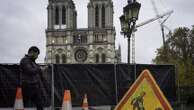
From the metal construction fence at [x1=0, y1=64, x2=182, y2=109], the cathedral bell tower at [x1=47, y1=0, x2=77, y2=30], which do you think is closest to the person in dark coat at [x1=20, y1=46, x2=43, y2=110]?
→ the metal construction fence at [x1=0, y1=64, x2=182, y2=109]

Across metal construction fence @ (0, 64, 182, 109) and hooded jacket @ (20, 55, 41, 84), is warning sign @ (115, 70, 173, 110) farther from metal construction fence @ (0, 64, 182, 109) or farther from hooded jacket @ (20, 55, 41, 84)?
metal construction fence @ (0, 64, 182, 109)

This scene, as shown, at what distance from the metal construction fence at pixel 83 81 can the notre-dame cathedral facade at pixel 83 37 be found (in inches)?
4126

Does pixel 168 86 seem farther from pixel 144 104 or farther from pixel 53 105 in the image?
pixel 144 104

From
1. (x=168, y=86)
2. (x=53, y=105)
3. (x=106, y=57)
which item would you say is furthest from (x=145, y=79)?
(x=106, y=57)

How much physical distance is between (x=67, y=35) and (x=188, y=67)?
226 ft

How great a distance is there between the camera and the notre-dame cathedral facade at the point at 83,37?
397 feet

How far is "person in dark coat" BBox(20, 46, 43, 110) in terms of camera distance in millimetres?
10461

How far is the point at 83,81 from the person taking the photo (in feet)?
44.0

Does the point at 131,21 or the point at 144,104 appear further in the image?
the point at 131,21

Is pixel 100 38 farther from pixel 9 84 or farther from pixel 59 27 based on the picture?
pixel 9 84

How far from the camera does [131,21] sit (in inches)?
783

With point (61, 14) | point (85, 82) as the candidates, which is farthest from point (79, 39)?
point (85, 82)

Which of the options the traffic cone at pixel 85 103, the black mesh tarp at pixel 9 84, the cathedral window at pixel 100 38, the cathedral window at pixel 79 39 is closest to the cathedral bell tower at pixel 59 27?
the cathedral window at pixel 79 39

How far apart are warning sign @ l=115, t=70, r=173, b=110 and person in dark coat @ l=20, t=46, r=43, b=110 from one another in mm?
3356
